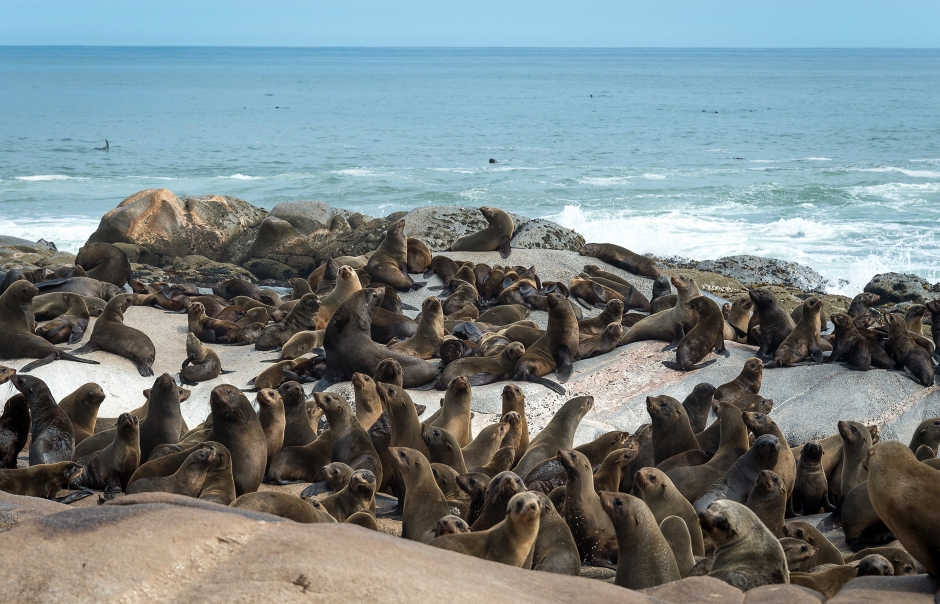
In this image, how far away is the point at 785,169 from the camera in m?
39.4

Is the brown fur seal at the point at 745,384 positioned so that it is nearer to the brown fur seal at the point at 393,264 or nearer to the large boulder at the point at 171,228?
the brown fur seal at the point at 393,264

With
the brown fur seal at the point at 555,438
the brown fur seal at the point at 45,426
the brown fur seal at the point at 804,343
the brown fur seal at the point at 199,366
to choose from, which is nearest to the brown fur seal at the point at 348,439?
the brown fur seal at the point at 555,438

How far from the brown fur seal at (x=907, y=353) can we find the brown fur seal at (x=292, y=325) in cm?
621

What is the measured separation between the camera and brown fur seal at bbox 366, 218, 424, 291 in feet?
40.0

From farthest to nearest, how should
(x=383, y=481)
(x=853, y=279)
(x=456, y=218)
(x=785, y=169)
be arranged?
(x=785, y=169)
(x=853, y=279)
(x=456, y=218)
(x=383, y=481)

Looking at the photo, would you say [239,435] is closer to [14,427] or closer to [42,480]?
[42,480]

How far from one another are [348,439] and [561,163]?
37.1m

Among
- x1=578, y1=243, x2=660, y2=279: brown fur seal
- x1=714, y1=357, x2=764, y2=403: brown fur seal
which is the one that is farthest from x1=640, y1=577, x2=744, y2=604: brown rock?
x1=578, y1=243, x2=660, y2=279: brown fur seal

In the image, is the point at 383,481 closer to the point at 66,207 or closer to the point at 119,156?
the point at 66,207

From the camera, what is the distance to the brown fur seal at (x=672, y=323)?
9.86 meters

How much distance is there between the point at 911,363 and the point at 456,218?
1002 cm

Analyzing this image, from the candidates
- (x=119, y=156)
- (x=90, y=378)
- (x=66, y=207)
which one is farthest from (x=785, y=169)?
(x=90, y=378)

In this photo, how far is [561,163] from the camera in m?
42.7

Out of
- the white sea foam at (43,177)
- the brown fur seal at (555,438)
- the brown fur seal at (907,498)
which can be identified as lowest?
the white sea foam at (43,177)
